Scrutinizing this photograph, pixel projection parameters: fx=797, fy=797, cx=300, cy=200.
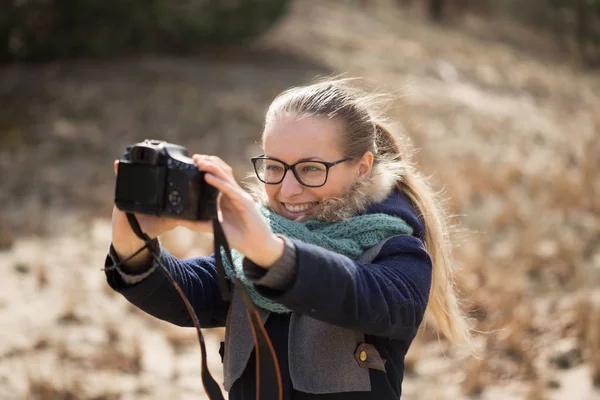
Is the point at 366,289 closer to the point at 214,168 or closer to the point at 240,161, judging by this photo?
the point at 214,168

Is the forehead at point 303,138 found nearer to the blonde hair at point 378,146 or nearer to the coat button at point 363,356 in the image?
the blonde hair at point 378,146

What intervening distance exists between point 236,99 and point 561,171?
4444 mm

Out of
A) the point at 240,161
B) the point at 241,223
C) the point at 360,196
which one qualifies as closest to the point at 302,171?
the point at 360,196

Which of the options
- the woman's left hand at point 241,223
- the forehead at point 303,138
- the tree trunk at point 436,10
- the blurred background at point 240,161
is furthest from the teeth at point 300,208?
the tree trunk at point 436,10

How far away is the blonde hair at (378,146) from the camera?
5.95 feet

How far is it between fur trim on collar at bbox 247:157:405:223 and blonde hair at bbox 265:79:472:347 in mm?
31

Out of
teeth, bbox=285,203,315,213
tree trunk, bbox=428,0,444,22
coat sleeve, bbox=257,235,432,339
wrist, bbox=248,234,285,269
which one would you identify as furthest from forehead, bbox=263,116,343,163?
tree trunk, bbox=428,0,444,22

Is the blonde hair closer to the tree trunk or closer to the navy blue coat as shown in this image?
the navy blue coat

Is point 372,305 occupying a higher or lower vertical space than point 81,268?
higher

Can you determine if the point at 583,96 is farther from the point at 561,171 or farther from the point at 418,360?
the point at 418,360

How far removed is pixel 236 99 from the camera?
10680 mm

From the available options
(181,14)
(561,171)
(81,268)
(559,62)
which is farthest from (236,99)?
(559,62)

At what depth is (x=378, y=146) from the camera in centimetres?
→ 201

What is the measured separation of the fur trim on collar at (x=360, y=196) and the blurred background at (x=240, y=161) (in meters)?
0.45
